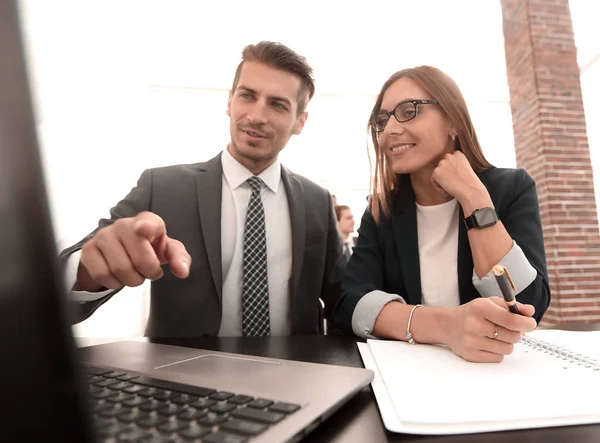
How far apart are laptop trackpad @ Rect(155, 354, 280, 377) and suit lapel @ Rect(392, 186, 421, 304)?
64 centimetres

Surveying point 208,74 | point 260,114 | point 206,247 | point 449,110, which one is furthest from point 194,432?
point 208,74

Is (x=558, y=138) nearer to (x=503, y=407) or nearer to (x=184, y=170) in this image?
(x=184, y=170)

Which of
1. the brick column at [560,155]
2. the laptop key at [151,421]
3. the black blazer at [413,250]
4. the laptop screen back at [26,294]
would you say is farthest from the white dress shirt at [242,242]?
the brick column at [560,155]

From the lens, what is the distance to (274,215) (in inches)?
57.8

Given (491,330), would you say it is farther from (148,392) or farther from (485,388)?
(148,392)

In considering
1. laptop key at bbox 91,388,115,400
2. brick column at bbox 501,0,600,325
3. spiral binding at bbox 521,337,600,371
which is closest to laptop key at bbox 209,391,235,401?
laptop key at bbox 91,388,115,400

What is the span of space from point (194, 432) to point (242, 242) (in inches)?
41.6

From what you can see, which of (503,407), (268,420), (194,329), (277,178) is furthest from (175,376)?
(277,178)

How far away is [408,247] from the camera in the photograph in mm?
1162

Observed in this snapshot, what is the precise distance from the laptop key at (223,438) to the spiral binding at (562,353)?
55cm

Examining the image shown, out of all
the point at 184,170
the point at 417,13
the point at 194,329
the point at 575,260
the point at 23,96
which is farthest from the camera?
the point at 417,13

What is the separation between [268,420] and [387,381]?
0.24 meters

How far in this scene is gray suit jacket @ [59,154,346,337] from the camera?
125 centimetres

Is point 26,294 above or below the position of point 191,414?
above
